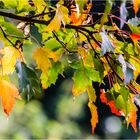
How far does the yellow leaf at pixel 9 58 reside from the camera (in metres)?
0.70

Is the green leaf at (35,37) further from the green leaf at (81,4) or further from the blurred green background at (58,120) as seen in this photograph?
the blurred green background at (58,120)

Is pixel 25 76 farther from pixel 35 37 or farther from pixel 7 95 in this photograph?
pixel 35 37

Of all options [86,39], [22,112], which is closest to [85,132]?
[22,112]

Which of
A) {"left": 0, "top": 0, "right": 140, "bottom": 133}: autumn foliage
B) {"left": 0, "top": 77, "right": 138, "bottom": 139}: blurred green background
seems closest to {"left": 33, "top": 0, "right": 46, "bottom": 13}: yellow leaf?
{"left": 0, "top": 0, "right": 140, "bottom": 133}: autumn foliage

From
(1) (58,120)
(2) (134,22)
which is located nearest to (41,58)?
(2) (134,22)

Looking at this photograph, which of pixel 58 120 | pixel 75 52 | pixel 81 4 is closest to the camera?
pixel 81 4

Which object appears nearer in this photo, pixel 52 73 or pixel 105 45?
pixel 105 45

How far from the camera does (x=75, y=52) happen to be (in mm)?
752

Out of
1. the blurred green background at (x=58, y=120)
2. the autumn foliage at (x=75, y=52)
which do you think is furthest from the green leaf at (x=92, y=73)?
the blurred green background at (x=58, y=120)

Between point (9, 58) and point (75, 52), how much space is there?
10cm

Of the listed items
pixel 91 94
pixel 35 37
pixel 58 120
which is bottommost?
pixel 58 120

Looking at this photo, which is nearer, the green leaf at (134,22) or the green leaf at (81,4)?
the green leaf at (81,4)

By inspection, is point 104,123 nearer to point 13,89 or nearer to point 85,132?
point 85,132

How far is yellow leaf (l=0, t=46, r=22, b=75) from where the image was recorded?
70 centimetres
